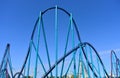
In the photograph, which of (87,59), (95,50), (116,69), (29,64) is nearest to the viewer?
(29,64)

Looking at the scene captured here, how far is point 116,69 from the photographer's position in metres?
19.8

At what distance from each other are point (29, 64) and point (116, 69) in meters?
10.2

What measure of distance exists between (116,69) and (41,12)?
11153 mm

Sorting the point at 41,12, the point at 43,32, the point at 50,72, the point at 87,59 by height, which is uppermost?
the point at 41,12

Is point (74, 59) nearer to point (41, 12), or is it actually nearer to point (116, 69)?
point (41, 12)

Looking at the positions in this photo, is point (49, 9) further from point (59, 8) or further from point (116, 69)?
point (116, 69)

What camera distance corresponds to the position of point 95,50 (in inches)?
570

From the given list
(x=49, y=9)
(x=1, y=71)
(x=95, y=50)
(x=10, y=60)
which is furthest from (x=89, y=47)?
(x=1, y=71)

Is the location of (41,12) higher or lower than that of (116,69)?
higher

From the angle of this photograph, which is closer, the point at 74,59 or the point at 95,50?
the point at 74,59

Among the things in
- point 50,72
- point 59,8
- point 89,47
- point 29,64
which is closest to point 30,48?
point 29,64

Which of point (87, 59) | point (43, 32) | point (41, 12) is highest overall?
point (41, 12)

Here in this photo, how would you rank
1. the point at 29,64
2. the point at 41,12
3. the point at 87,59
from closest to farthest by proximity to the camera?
the point at 41,12, the point at 29,64, the point at 87,59

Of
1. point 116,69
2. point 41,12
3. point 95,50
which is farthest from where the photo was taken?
point 116,69
